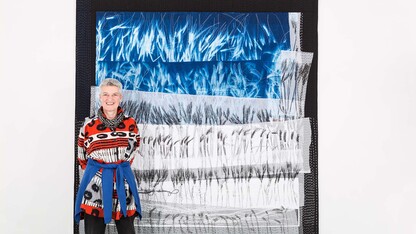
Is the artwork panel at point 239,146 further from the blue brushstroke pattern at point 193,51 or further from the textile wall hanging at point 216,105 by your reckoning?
the blue brushstroke pattern at point 193,51

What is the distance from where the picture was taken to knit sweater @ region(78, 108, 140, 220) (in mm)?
2834

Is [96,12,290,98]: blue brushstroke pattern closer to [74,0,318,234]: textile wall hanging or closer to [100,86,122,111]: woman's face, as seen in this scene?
[74,0,318,234]: textile wall hanging

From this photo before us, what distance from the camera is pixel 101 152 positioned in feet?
9.29

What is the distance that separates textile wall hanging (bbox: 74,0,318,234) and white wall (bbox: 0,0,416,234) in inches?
4.4

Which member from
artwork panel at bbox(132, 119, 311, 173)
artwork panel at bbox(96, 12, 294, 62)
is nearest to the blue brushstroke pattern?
artwork panel at bbox(96, 12, 294, 62)

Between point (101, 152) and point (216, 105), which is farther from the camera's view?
point (216, 105)

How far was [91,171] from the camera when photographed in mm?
2830

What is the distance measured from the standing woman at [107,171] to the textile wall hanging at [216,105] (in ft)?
1.23

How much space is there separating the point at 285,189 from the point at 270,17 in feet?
3.55
